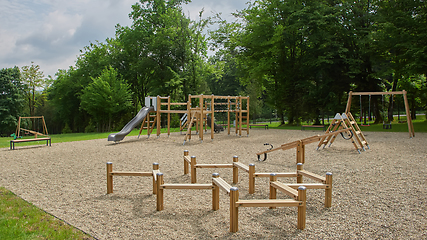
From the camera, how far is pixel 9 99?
1307 inches

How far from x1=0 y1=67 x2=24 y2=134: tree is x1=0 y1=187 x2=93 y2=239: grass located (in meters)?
35.2

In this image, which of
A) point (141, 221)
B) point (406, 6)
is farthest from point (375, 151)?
point (406, 6)

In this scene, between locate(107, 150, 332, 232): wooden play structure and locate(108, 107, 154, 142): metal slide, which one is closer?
locate(107, 150, 332, 232): wooden play structure

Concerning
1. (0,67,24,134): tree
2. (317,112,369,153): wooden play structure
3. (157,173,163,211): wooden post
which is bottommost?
(157,173,163,211): wooden post

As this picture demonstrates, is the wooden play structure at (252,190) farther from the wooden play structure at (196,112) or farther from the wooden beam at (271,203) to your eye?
the wooden play structure at (196,112)

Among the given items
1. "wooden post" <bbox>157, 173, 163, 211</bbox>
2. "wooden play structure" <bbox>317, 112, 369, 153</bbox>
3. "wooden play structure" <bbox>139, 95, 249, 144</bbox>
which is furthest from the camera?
"wooden play structure" <bbox>139, 95, 249, 144</bbox>

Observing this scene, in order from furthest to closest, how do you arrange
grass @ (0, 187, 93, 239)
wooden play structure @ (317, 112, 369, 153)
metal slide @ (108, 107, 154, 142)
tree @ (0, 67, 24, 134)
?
tree @ (0, 67, 24, 134) < metal slide @ (108, 107, 154, 142) < wooden play structure @ (317, 112, 369, 153) < grass @ (0, 187, 93, 239)

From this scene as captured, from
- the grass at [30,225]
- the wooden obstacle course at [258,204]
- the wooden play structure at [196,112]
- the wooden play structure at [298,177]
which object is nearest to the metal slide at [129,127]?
the wooden play structure at [196,112]

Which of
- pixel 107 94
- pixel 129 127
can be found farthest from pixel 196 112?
pixel 107 94

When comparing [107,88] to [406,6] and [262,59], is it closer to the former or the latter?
[262,59]

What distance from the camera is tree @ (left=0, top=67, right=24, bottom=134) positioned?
1305 inches

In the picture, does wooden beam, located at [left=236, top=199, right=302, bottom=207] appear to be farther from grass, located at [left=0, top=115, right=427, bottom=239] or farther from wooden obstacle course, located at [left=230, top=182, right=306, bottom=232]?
grass, located at [left=0, top=115, right=427, bottom=239]

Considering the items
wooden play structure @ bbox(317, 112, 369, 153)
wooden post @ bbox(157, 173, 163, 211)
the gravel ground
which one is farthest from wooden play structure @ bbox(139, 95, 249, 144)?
wooden post @ bbox(157, 173, 163, 211)

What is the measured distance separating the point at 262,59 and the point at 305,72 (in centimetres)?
425
